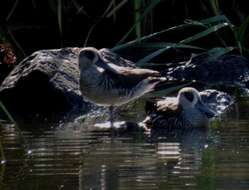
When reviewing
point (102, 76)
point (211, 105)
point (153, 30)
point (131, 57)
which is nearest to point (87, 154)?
point (102, 76)

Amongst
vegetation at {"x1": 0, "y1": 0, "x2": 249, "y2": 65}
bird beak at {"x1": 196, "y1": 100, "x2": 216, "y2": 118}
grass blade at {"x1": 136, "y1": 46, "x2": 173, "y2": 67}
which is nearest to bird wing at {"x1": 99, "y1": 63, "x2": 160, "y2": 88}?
bird beak at {"x1": 196, "y1": 100, "x2": 216, "y2": 118}

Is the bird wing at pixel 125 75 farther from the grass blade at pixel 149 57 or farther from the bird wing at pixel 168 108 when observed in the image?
the grass blade at pixel 149 57

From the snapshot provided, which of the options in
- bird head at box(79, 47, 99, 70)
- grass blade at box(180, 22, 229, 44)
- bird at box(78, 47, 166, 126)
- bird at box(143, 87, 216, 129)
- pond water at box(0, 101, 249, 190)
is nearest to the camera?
pond water at box(0, 101, 249, 190)

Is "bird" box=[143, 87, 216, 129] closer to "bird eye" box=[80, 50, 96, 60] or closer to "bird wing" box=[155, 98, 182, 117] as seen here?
"bird wing" box=[155, 98, 182, 117]

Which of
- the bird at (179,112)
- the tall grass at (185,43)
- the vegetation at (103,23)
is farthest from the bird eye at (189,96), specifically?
the vegetation at (103,23)

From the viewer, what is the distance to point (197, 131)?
10.2m

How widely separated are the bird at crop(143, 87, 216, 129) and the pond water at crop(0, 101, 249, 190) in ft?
0.75

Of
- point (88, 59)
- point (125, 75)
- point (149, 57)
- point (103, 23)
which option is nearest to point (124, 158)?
point (125, 75)

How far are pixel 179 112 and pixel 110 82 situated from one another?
0.84 meters

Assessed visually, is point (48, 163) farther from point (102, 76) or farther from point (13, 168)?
point (102, 76)

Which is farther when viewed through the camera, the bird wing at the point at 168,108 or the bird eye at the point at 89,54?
the bird eye at the point at 89,54

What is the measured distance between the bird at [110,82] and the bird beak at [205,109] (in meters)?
0.52

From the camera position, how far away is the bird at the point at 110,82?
1074 cm

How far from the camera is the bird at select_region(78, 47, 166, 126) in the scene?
10742 mm
